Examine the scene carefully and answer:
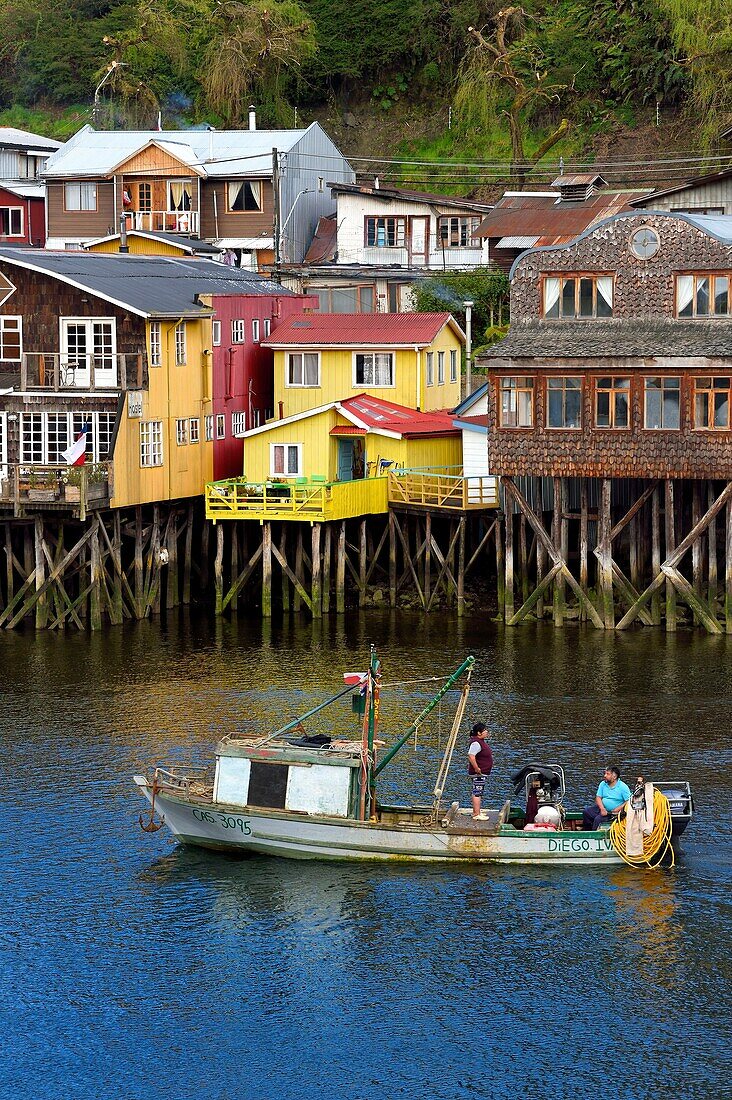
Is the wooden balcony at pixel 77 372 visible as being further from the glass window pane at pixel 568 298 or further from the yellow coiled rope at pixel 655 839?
the yellow coiled rope at pixel 655 839

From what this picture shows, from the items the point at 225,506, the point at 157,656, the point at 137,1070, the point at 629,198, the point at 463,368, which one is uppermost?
the point at 629,198

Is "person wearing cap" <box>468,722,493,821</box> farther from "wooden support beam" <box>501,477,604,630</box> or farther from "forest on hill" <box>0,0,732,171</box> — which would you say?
"forest on hill" <box>0,0,732,171</box>

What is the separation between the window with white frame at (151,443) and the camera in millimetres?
59156

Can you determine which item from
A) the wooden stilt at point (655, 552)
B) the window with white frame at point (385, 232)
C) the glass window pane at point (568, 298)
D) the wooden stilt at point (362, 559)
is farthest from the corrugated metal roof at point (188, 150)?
the wooden stilt at point (655, 552)

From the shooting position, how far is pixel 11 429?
5888cm

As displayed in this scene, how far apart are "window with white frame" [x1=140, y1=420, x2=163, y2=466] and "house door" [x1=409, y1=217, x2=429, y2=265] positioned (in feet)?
85.4

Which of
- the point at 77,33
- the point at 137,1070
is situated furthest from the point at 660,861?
the point at 77,33

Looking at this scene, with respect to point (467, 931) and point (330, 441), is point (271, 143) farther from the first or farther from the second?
point (467, 931)

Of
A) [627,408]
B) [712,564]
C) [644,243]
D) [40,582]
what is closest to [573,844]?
[712,564]

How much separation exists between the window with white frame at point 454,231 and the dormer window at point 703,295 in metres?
29.4

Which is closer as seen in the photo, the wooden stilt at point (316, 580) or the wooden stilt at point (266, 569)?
the wooden stilt at point (316, 580)

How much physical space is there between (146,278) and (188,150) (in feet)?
80.3

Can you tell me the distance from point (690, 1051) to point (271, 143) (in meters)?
66.2

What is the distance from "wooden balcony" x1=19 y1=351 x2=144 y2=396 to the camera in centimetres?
5872
